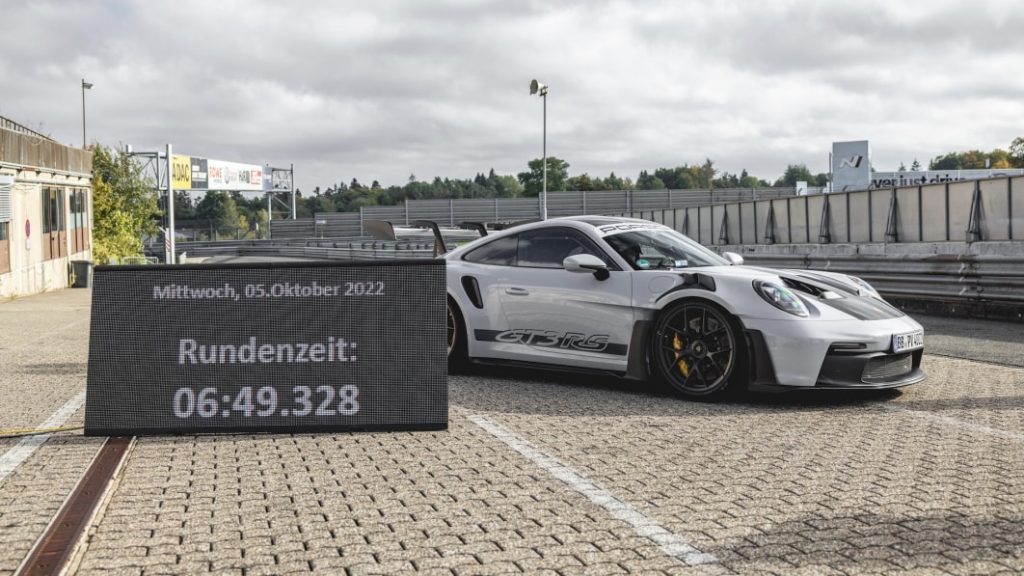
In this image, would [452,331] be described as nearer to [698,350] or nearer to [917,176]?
[698,350]

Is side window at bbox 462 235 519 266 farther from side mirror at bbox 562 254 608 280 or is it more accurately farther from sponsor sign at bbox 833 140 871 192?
sponsor sign at bbox 833 140 871 192

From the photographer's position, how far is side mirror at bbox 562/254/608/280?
789 cm

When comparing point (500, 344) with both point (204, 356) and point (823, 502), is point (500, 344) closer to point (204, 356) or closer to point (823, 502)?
point (204, 356)

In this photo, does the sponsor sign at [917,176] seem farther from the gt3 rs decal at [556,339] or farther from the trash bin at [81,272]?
the gt3 rs decal at [556,339]

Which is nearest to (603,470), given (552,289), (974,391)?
(552,289)

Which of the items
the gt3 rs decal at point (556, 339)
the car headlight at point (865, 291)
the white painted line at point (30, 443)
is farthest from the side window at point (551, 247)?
the white painted line at point (30, 443)

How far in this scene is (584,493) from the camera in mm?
4699

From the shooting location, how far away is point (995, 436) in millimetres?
5902

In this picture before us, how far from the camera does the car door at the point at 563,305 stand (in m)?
7.81

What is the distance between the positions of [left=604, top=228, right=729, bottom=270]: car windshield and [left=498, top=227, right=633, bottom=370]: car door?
6.5 inches

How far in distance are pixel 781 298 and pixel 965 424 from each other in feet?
4.90

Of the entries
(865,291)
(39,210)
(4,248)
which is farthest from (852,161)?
(865,291)

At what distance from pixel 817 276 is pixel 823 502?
3.81 m

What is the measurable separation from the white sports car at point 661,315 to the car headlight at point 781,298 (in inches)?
0.4
